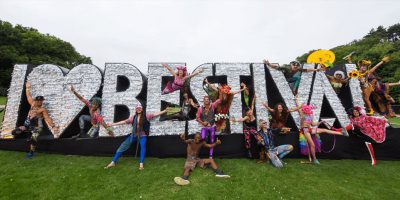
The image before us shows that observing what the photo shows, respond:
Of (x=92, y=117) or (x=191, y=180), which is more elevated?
(x=92, y=117)

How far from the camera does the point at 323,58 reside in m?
8.70

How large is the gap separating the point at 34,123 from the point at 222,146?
21.7 ft

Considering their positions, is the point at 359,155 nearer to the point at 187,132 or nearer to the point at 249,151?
the point at 249,151

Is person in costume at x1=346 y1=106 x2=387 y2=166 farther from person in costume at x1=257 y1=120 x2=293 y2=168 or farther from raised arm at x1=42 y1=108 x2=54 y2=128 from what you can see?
raised arm at x1=42 y1=108 x2=54 y2=128

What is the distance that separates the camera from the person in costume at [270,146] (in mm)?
6715

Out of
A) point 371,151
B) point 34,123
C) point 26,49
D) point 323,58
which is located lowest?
point 371,151

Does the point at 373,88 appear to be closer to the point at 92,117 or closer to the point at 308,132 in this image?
the point at 308,132

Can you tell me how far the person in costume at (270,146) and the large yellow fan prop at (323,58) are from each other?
3927 millimetres

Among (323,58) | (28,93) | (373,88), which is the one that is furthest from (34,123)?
(373,88)

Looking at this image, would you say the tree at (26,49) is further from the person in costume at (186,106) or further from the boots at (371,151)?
the boots at (371,151)

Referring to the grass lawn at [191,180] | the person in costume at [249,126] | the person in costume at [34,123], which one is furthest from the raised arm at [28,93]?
the person in costume at [249,126]

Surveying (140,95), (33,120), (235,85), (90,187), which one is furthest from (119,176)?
(235,85)

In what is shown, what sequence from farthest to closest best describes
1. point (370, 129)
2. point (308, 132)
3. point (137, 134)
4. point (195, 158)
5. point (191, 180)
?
1. point (370, 129)
2. point (308, 132)
3. point (137, 134)
4. point (195, 158)
5. point (191, 180)

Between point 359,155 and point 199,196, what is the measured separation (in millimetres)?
6309
